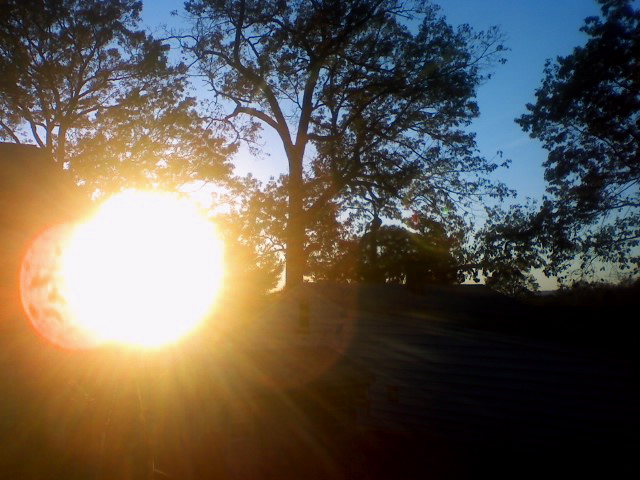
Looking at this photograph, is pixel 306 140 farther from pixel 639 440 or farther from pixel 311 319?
pixel 639 440

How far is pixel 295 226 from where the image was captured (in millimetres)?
24359

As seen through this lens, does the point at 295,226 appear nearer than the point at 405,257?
Yes

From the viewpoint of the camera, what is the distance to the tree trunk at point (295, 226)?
24188mm

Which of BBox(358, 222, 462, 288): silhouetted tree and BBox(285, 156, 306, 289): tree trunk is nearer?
BBox(285, 156, 306, 289): tree trunk

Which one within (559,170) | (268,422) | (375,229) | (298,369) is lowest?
(268,422)

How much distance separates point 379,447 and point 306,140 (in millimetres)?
13370

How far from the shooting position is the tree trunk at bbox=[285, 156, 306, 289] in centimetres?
2419

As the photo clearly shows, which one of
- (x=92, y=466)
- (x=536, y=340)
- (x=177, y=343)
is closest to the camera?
(x=92, y=466)

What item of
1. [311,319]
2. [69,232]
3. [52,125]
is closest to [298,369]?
[69,232]

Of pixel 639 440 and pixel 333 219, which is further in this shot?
pixel 333 219

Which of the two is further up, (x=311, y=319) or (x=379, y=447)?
(x=311, y=319)

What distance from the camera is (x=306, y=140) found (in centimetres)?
2494

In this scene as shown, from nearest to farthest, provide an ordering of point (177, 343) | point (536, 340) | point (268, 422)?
point (268, 422) < point (177, 343) < point (536, 340)

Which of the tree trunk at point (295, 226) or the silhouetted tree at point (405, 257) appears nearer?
the tree trunk at point (295, 226)
